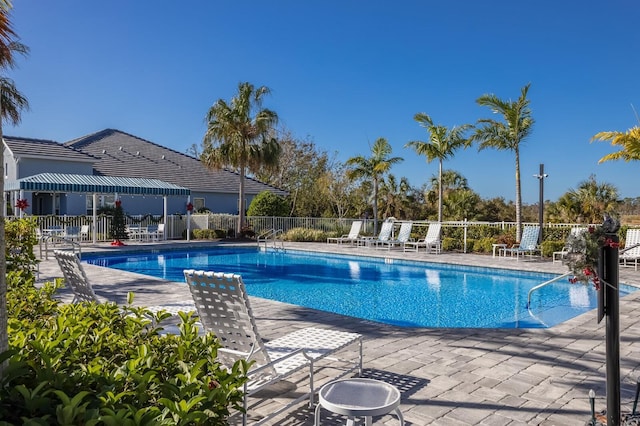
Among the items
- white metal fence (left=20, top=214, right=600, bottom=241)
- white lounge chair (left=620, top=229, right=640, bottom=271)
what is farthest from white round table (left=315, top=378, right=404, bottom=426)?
white metal fence (left=20, top=214, right=600, bottom=241)

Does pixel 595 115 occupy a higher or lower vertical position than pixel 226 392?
higher

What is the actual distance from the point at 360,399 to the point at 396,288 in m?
9.18

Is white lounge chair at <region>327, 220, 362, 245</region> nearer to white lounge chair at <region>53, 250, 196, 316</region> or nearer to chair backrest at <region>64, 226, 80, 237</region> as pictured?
chair backrest at <region>64, 226, 80, 237</region>

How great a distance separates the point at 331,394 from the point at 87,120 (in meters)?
37.1

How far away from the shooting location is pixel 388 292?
11.1 m

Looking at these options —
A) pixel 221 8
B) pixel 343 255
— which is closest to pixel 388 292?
pixel 343 255

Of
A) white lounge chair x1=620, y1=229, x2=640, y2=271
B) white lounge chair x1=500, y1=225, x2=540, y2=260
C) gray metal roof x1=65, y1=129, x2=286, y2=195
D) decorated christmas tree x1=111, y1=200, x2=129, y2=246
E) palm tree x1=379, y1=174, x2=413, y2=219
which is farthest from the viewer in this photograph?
gray metal roof x1=65, y1=129, x2=286, y2=195

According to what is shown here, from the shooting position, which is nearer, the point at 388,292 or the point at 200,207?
the point at 388,292

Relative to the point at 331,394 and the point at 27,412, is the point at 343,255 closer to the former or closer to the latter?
the point at 331,394

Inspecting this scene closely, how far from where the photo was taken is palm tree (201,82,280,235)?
21.6 meters

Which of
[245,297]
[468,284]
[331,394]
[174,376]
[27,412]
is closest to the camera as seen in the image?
[27,412]

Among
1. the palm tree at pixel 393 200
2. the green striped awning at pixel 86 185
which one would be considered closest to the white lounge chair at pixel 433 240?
the palm tree at pixel 393 200

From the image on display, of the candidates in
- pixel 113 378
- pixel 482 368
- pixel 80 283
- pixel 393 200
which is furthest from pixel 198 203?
pixel 113 378

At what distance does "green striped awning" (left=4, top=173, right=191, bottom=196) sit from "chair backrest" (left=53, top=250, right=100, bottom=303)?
14252 millimetres
